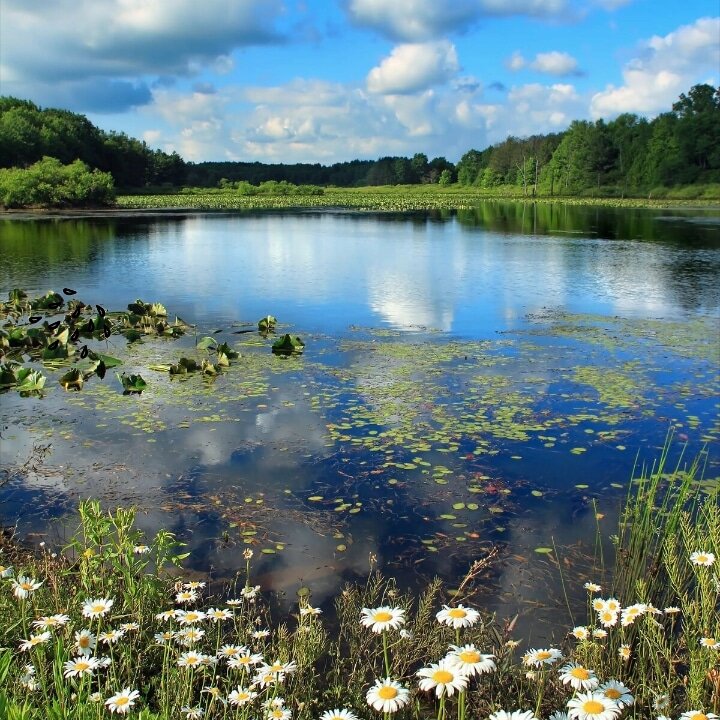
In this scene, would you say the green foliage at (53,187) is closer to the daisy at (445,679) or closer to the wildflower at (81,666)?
the wildflower at (81,666)

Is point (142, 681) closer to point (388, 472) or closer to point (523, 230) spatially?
point (388, 472)

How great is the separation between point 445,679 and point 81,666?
5.31 ft

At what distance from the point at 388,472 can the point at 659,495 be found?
274 centimetres

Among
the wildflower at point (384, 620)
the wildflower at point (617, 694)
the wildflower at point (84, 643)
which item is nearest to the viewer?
the wildflower at point (617, 694)

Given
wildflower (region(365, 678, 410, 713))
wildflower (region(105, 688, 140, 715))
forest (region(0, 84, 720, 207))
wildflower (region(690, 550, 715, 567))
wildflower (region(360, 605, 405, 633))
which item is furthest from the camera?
forest (region(0, 84, 720, 207))

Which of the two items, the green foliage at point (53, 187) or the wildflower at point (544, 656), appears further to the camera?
the green foliage at point (53, 187)

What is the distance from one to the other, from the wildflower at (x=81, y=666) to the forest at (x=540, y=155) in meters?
70.9

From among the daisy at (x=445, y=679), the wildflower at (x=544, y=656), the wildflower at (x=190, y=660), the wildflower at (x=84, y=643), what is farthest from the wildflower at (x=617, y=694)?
the wildflower at (x=84, y=643)

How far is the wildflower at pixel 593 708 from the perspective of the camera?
245cm

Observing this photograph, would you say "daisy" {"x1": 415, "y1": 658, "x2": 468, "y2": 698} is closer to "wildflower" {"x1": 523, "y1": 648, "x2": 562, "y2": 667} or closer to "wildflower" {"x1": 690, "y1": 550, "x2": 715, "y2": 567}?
"wildflower" {"x1": 523, "y1": 648, "x2": 562, "y2": 667}

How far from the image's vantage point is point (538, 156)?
12356 cm

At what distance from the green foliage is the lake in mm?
51462

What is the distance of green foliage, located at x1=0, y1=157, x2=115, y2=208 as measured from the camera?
65438mm

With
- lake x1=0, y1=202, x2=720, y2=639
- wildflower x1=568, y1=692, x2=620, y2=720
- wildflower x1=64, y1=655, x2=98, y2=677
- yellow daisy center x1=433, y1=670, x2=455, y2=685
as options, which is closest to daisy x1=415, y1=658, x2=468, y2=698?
yellow daisy center x1=433, y1=670, x2=455, y2=685
